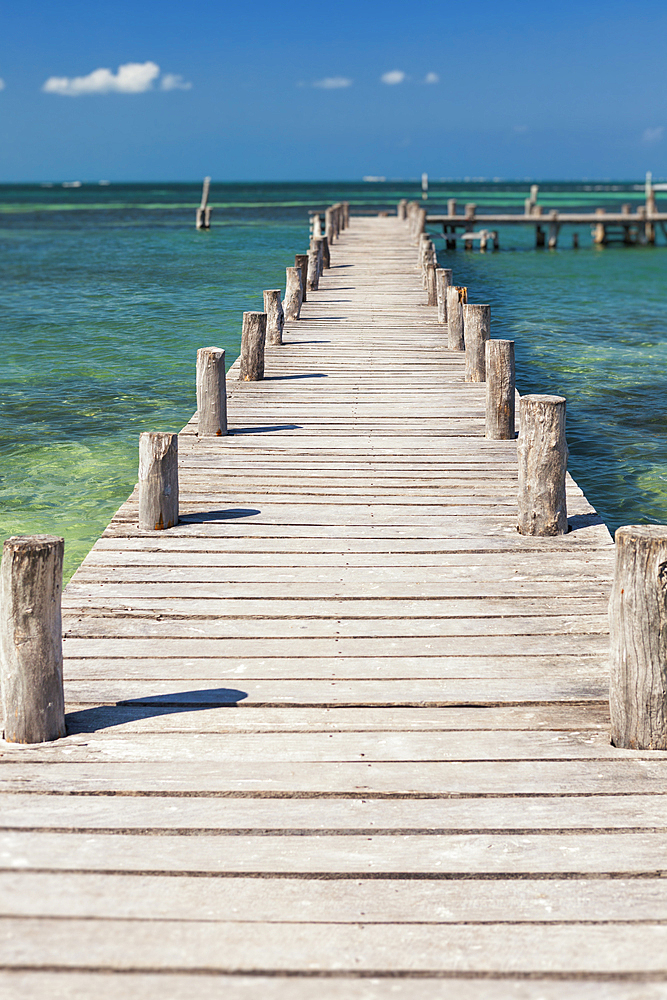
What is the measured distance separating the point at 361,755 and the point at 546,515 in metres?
2.92

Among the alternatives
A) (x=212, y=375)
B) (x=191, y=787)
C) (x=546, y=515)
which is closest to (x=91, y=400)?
(x=212, y=375)

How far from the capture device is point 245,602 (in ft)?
17.8

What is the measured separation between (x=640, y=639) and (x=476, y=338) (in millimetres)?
7241

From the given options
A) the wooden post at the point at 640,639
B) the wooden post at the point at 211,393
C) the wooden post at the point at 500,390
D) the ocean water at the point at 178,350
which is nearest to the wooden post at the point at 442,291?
the ocean water at the point at 178,350

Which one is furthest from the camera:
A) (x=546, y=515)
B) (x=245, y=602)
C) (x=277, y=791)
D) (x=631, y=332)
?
(x=631, y=332)

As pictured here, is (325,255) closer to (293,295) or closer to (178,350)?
(178,350)

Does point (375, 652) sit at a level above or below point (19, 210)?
below

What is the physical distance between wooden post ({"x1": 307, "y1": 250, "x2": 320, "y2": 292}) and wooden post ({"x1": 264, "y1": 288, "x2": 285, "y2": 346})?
5782 mm

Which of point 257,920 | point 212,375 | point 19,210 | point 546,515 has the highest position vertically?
point 19,210

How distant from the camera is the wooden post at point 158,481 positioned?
6336 mm

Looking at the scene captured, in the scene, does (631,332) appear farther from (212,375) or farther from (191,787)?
(191,787)

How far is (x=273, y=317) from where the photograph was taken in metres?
12.8

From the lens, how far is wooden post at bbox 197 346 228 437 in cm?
837

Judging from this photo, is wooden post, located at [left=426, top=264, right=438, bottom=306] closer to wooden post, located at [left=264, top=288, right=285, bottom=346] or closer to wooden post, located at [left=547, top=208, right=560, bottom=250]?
wooden post, located at [left=264, top=288, right=285, bottom=346]
